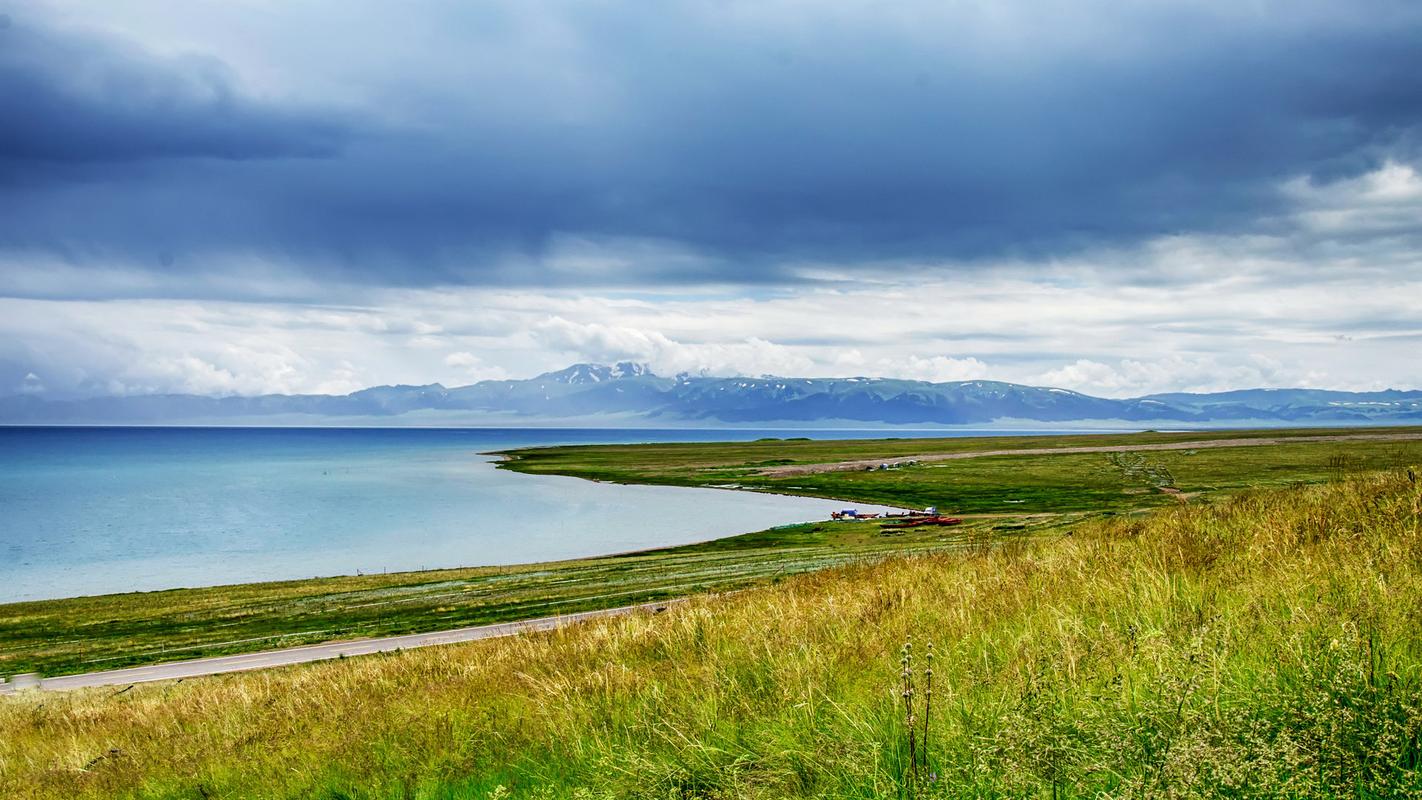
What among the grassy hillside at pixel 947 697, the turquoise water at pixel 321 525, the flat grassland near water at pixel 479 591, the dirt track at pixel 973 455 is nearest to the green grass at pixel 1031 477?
the flat grassland near water at pixel 479 591

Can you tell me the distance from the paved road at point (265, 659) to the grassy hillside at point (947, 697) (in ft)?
45.6

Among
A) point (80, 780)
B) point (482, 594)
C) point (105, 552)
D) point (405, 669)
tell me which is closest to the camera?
point (80, 780)

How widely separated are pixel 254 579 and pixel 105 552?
24411 millimetres

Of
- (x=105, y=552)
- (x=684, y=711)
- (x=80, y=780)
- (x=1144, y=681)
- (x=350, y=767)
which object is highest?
(x=1144, y=681)

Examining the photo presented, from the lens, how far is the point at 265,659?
28.1 meters

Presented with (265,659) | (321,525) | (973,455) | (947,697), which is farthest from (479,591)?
(973,455)

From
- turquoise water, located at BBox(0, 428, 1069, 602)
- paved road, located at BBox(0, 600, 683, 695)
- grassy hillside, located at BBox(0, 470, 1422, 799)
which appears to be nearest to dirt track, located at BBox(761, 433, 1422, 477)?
turquoise water, located at BBox(0, 428, 1069, 602)

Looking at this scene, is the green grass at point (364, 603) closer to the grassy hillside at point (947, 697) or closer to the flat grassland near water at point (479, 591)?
Result: the flat grassland near water at point (479, 591)

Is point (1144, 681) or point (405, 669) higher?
point (1144, 681)

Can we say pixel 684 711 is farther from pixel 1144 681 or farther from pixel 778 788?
pixel 1144 681

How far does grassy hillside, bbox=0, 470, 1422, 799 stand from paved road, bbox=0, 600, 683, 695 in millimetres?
13889

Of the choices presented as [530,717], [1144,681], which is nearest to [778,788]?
[1144,681]

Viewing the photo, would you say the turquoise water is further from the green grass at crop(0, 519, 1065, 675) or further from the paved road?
the paved road

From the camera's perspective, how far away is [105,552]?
70.1 metres
